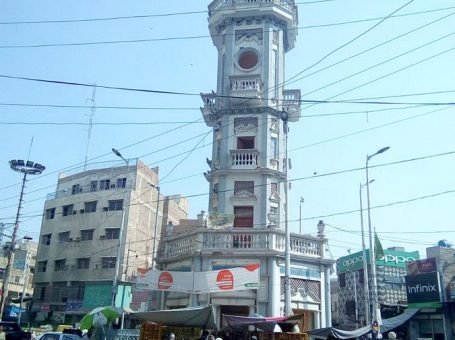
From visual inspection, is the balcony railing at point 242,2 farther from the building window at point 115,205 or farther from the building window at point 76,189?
the building window at point 76,189

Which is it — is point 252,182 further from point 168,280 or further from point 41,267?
point 41,267

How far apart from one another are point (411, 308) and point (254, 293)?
51.6 ft

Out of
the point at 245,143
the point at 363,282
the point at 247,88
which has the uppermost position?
the point at 247,88

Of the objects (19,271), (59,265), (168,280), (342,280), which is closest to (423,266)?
(342,280)

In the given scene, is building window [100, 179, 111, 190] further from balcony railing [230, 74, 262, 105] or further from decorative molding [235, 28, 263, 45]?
decorative molding [235, 28, 263, 45]

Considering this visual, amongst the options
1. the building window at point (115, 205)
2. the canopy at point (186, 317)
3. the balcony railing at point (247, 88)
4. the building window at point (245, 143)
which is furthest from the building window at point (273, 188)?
the building window at point (115, 205)

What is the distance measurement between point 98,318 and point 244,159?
11.1 metres

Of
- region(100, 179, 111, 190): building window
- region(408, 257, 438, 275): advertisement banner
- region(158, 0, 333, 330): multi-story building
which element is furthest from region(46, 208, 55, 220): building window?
region(408, 257, 438, 275): advertisement banner

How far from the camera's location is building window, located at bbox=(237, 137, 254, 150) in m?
26.6

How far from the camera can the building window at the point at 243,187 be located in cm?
2531

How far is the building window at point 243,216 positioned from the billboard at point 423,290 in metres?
13.8

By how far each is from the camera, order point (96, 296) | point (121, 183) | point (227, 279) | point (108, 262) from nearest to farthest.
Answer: point (227, 279)
point (96, 296)
point (108, 262)
point (121, 183)

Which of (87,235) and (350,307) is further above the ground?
(87,235)

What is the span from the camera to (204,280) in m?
20.2
